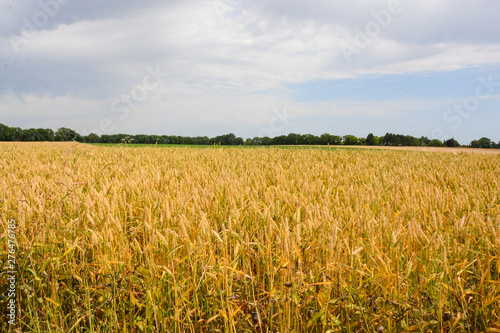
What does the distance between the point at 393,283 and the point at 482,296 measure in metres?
0.36

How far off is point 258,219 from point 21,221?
147cm

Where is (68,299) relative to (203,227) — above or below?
below

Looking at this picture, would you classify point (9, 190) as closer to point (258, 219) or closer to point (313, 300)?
point (258, 219)

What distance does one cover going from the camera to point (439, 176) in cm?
405

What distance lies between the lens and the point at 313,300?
4.66 feet

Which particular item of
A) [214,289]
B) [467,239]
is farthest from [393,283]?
[214,289]

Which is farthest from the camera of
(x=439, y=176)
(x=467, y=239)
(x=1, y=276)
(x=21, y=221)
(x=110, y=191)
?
(x=439, y=176)

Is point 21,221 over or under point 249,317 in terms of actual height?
over

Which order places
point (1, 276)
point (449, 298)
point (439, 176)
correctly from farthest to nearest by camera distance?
1. point (439, 176)
2. point (1, 276)
3. point (449, 298)

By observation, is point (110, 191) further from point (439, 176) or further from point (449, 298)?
point (439, 176)

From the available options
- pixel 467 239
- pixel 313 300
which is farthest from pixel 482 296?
pixel 313 300

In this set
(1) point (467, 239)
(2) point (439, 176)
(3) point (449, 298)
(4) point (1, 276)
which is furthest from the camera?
(2) point (439, 176)

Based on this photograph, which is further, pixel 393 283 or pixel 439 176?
pixel 439 176

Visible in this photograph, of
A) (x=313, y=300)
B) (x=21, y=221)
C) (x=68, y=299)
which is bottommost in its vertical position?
(x=68, y=299)
